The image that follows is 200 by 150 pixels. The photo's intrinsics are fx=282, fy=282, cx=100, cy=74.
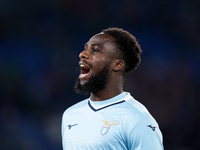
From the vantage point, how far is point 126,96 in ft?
6.95

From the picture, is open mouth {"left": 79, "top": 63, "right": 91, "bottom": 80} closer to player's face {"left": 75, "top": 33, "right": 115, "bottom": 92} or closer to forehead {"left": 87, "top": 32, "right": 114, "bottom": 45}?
player's face {"left": 75, "top": 33, "right": 115, "bottom": 92}

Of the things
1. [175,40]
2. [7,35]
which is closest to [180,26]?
[175,40]

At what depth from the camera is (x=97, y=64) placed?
6.87 ft

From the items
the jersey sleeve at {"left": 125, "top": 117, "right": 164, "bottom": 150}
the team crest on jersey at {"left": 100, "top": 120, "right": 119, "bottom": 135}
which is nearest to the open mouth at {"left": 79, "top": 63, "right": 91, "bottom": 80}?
the team crest on jersey at {"left": 100, "top": 120, "right": 119, "bottom": 135}

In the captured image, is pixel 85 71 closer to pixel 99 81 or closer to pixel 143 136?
pixel 99 81

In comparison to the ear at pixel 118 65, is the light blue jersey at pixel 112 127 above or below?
below

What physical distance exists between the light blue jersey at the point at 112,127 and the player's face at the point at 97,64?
0.52 feet

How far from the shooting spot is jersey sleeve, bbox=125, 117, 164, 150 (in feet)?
5.65

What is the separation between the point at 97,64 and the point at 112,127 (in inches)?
19.2

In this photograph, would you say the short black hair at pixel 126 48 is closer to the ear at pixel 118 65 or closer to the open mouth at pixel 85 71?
the ear at pixel 118 65

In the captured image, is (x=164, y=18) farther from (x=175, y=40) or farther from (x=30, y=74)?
(x=30, y=74)

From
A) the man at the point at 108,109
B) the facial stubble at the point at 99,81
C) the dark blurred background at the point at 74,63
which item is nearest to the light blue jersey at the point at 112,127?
the man at the point at 108,109

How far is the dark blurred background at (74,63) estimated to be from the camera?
446 cm

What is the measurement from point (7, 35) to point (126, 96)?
3404 millimetres
